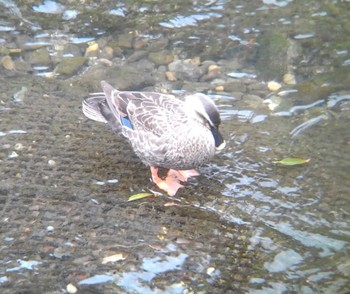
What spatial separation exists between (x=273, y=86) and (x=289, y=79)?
→ 0.21m

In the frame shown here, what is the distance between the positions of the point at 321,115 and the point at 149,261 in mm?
2462

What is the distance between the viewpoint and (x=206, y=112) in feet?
14.5

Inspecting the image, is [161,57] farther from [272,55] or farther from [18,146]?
[18,146]

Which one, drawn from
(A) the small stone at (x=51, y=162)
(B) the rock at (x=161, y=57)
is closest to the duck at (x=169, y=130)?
(A) the small stone at (x=51, y=162)

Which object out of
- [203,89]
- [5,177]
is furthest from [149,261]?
[203,89]

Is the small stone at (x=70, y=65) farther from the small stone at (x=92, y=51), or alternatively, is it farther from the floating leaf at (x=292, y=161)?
the floating leaf at (x=292, y=161)

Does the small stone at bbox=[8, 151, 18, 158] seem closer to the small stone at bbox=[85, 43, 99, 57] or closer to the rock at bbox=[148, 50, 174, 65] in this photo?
the small stone at bbox=[85, 43, 99, 57]

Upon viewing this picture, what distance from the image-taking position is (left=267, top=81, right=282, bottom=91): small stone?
20.3 feet

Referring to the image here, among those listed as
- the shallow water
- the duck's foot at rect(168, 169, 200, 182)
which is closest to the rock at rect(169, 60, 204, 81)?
the shallow water

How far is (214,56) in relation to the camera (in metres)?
6.70

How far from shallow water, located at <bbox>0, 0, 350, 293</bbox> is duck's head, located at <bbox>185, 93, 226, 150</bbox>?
→ 47 cm

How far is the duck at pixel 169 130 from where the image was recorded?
454 cm

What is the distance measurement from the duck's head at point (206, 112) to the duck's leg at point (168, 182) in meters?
0.46

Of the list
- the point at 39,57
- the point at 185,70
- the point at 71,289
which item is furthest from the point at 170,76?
the point at 71,289
